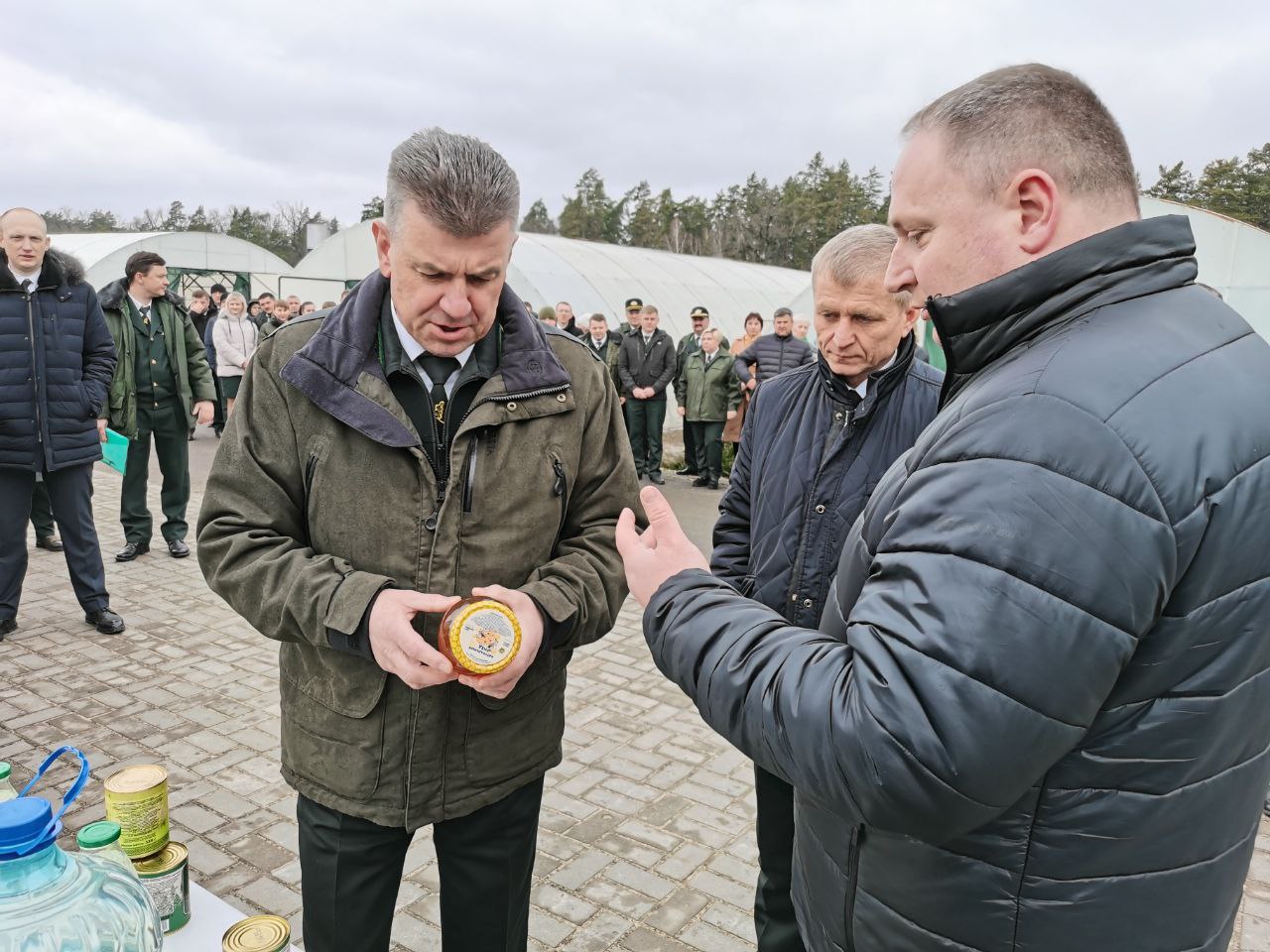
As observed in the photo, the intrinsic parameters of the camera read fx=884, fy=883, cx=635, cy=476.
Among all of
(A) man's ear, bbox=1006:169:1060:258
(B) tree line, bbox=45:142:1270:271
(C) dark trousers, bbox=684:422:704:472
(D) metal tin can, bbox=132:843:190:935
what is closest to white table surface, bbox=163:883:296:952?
(D) metal tin can, bbox=132:843:190:935

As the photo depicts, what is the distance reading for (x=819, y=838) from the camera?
156 centimetres

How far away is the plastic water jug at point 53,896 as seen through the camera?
1.14 meters

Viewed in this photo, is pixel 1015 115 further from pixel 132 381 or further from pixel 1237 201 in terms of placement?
pixel 1237 201

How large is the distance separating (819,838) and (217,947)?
1215 millimetres

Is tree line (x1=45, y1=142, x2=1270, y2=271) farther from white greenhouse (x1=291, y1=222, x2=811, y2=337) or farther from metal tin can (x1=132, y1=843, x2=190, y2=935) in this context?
metal tin can (x1=132, y1=843, x2=190, y2=935)

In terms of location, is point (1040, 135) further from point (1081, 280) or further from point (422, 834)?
point (422, 834)

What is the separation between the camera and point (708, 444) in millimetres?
11508

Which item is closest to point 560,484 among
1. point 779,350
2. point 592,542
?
point 592,542

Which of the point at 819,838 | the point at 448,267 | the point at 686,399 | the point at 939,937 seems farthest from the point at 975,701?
the point at 686,399

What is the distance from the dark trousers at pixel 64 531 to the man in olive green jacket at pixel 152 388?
1.24m

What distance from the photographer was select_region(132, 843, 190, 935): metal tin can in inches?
69.9

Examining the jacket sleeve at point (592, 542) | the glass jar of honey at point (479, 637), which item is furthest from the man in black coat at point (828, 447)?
the glass jar of honey at point (479, 637)

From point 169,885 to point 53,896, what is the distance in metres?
0.68

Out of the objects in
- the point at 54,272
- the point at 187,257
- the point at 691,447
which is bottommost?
the point at 691,447
